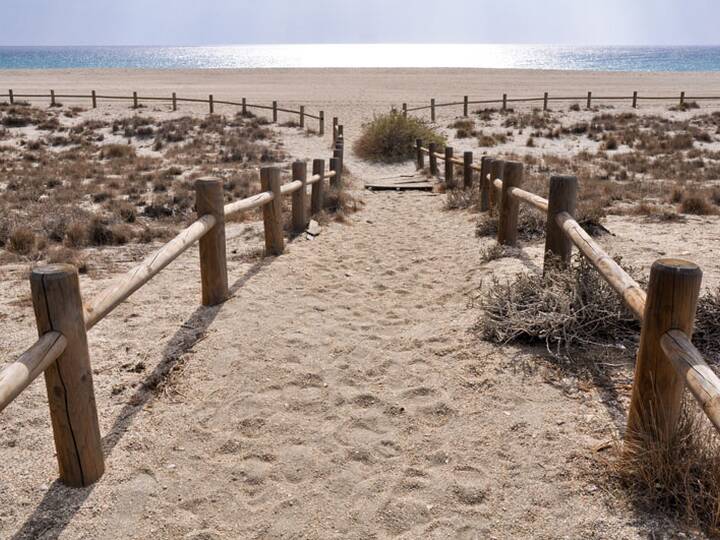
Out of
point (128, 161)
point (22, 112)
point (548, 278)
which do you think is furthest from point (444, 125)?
point (548, 278)

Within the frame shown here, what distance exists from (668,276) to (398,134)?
52.1ft

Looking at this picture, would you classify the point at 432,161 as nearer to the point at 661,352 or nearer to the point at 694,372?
the point at 661,352

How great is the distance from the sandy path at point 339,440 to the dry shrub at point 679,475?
15 centimetres

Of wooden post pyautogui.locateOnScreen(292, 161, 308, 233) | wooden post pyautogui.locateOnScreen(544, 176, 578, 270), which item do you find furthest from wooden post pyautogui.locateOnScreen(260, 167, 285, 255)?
wooden post pyautogui.locateOnScreen(544, 176, 578, 270)

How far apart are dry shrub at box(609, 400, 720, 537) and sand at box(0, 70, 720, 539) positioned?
0.09 m

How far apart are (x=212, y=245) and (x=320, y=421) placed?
2.20m

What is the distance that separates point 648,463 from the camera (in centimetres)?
288

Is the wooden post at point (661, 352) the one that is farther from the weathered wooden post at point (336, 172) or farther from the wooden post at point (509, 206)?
the weathered wooden post at point (336, 172)

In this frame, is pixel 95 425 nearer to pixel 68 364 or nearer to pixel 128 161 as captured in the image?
pixel 68 364

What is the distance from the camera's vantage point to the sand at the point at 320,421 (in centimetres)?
302

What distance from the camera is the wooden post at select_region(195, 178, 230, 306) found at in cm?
541

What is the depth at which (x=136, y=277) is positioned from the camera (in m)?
3.88

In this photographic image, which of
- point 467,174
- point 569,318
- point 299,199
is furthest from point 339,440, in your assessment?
point 467,174

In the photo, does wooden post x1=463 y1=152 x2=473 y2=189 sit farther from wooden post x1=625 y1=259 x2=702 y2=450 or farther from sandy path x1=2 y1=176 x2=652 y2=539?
wooden post x1=625 y1=259 x2=702 y2=450
